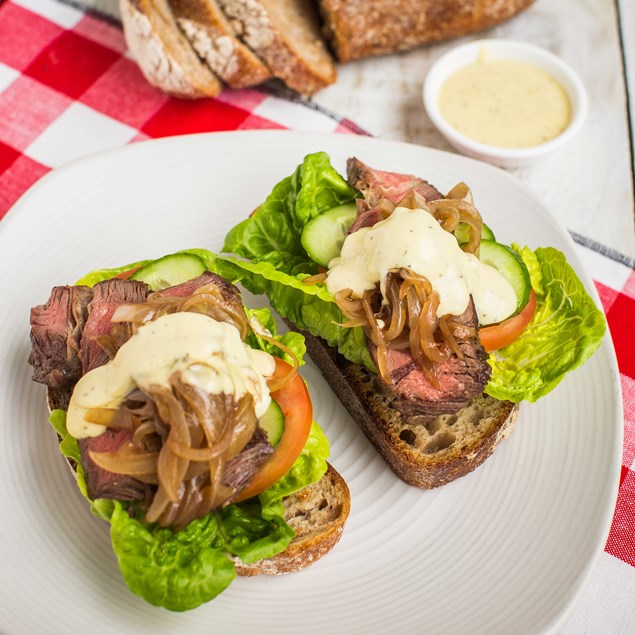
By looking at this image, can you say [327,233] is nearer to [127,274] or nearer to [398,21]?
[127,274]

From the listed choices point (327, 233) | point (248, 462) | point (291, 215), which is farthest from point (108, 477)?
point (291, 215)

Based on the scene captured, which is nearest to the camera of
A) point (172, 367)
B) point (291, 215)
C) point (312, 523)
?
point (172, 367)

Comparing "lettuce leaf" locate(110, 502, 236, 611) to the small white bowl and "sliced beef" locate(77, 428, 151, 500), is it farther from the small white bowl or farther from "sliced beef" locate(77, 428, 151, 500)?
the small white bowl

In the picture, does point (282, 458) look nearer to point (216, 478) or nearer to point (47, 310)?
point (216, 478)

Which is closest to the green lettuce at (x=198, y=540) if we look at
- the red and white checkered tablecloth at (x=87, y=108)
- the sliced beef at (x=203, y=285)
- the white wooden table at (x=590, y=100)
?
the sliced beef at (x=203, y=285)

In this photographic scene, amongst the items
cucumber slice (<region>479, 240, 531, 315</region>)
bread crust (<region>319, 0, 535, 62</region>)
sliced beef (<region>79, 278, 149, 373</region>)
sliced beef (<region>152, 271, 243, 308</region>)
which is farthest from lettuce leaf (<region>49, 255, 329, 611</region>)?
bread crust (<region>319, 0, 535, 62</region>)

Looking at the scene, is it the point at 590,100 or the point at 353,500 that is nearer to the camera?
the point at 353,500
